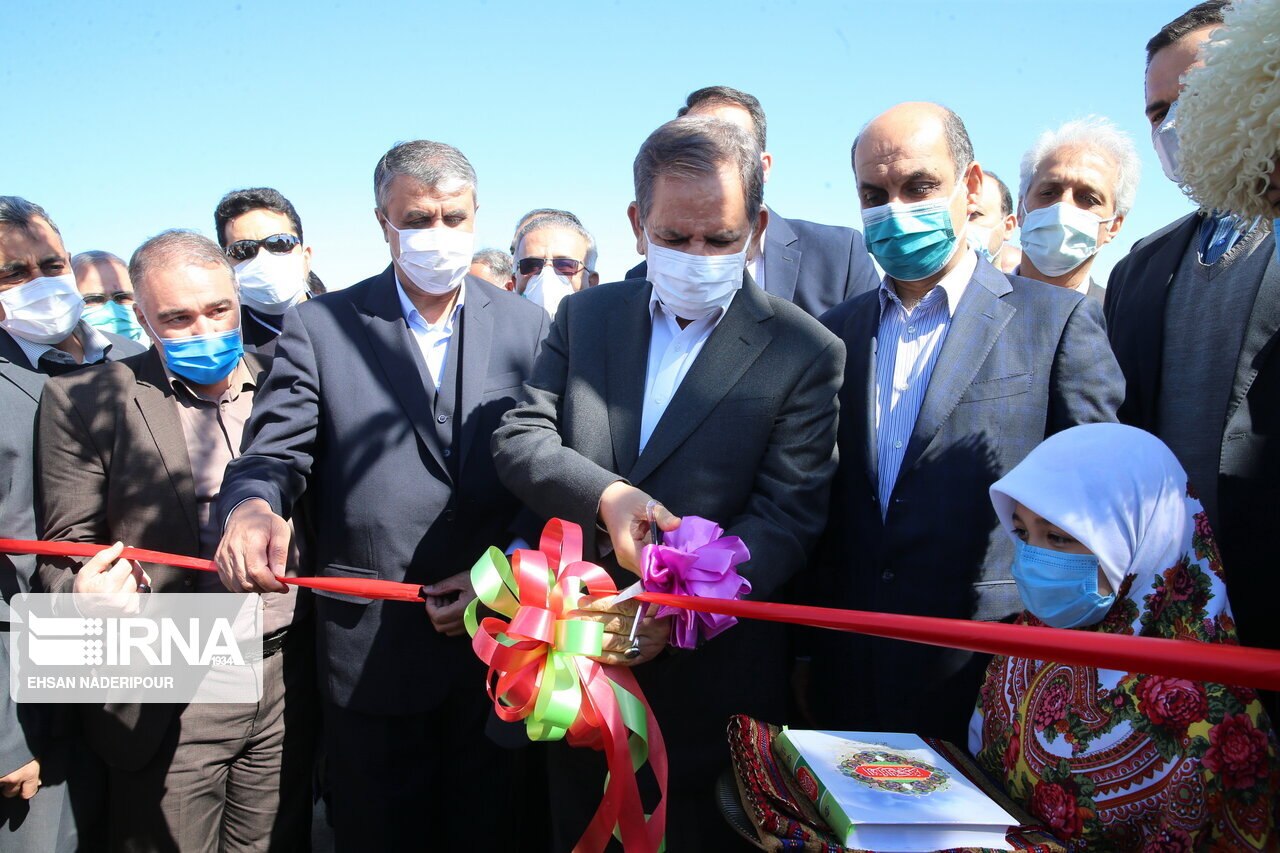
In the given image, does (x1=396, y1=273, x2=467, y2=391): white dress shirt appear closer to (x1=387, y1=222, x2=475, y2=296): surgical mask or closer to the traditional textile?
(x1=387, y1=222, x2=475, y2=296): surgical mask

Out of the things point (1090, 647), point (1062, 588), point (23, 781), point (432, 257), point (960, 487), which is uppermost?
point (432, 257)

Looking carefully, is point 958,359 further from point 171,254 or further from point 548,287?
point 548,287

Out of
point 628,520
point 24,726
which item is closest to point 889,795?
point 628,520

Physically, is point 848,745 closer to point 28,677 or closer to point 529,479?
point 529,479

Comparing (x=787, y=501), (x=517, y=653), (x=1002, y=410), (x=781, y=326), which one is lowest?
(x=517, y=653)

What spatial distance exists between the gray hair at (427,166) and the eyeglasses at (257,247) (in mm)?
1903

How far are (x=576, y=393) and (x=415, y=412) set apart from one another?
78 centimetres

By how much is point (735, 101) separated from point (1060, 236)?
1.79m

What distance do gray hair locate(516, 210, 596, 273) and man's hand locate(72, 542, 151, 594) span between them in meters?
3.79

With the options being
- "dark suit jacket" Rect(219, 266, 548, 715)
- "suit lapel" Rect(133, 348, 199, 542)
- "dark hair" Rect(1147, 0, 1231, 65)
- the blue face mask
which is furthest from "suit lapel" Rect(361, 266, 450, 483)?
"dark hair" Rect(1147, 0, 1231, 65)

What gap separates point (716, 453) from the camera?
7.73ft

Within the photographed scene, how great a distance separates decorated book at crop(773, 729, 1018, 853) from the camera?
5.36 feet

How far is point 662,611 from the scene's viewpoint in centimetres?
212

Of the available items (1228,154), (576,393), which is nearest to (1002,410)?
(1228,154)
